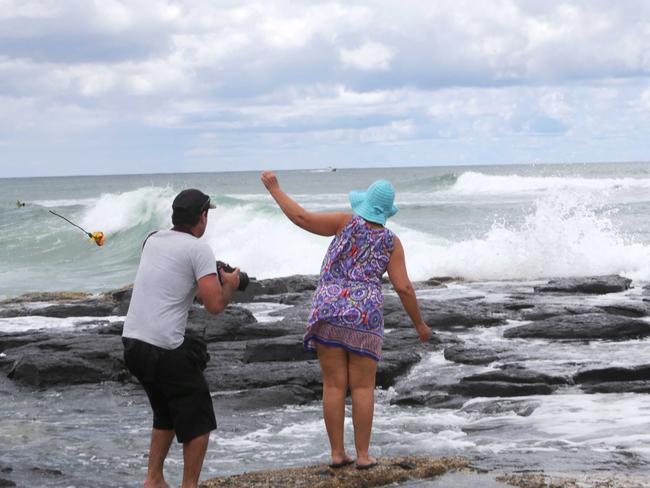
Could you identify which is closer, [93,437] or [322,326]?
[322,326]

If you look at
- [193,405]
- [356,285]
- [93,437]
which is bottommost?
[93,437]

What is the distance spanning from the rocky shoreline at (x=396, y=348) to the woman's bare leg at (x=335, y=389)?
2.83m

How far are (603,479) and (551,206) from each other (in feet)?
65.7

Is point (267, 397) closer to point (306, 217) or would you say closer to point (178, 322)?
point (306, 217)

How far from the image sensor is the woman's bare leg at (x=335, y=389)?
641 centimetres

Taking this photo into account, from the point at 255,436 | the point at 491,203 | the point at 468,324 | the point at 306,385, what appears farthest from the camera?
the point at 491,203

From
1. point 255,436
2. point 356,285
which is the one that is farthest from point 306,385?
point 356,285

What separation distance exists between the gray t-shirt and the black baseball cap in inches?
6.2

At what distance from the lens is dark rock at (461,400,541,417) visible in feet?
29.1

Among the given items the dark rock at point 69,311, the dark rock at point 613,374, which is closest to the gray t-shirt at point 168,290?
the dark rock at point 613,374

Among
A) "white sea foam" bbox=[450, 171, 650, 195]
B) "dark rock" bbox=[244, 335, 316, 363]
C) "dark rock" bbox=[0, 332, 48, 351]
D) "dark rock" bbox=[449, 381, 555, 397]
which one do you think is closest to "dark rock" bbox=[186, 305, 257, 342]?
"dark rock" bbox=[244, 335, 316, 363]

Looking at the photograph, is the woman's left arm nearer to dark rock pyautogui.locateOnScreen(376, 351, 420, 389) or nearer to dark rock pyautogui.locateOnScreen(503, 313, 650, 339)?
dark rock pyautogui.locateOnScreen(376, 351, 420, 389)

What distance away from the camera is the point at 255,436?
8484 mm

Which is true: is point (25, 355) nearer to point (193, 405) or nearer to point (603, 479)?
point (193, 405)
